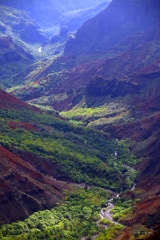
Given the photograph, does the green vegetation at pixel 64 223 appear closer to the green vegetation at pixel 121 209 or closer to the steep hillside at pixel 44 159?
the steep hillside at pixel 44 159

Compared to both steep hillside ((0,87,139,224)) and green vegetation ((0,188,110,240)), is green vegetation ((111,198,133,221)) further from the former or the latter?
steep hillside ((0,87,139,224))

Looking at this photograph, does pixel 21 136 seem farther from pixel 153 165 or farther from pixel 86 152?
pixel 153 165

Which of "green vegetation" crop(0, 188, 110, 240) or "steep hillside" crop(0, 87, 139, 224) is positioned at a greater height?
"steep hillside" crop(0, 87, 139, 224)

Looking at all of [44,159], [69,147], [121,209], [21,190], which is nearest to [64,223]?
[21,190]

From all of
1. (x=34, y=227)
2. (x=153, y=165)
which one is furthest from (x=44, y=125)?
(x=34, y=227)

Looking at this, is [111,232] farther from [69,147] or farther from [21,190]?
[69,147]

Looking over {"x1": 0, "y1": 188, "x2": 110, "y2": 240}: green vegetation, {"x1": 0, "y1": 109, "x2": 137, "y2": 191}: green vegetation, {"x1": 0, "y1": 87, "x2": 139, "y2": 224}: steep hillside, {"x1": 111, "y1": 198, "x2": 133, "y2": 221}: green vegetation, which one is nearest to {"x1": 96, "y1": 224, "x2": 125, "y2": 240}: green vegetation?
{"x1": 0, "y1": 188, "x2": 110, "y2": 240}: green vegetation

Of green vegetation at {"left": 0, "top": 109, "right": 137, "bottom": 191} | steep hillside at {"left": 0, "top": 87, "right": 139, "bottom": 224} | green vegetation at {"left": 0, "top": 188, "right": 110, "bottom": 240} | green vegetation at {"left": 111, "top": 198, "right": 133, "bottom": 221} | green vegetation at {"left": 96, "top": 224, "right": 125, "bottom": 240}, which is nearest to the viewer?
green vegetation at {"left": 0, "top": 188, "right": 110, "bottom": 240}
